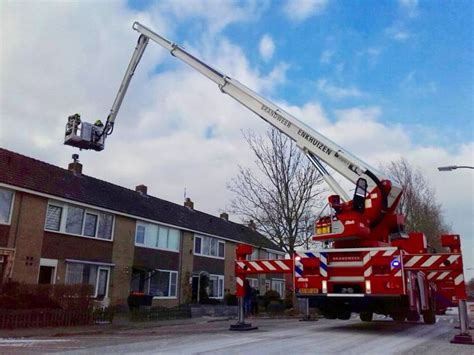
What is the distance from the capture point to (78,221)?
21.8m

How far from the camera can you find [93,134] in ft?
50.4

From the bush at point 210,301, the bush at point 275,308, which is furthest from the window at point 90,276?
the bush at point 275,308

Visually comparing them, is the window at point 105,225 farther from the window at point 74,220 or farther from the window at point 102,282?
the window at point 102,282

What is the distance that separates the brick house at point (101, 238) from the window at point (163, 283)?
59 mm

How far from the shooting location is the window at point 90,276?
68.4 ft

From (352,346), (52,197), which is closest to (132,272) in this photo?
(52,197)

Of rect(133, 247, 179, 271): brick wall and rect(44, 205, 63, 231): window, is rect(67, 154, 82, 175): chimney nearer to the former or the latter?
rect(44, 205, 63, 231): window

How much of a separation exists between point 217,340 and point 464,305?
17.4ft

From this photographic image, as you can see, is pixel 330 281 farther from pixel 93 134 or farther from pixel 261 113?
pixel 93 134

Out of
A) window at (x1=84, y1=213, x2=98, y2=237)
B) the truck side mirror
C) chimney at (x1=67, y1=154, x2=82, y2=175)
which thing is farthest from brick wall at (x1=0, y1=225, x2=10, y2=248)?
the truck side mirror

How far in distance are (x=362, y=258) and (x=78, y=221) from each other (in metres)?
15.8

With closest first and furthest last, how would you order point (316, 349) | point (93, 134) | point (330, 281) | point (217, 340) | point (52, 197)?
1. point (316, 349)
2. point (217, 340)
3. point (330, 281)
4. point (93, 134)
5. point (52, 197)

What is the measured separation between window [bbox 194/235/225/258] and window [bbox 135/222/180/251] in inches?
95.1

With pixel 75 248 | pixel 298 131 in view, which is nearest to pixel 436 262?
pixel 298 131
